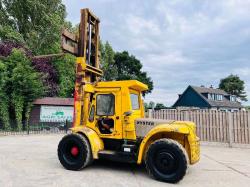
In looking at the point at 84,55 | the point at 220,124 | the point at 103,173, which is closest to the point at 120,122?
the point at 103,173

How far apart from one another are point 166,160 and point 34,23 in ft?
83.4

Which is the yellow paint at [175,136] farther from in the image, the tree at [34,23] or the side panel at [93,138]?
the tree at [34,23]

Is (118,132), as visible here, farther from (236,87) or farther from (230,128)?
(236,87)

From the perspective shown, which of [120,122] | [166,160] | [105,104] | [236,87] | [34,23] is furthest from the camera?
[236,87]

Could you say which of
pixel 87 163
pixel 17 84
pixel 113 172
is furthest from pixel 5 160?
pixel 17 84

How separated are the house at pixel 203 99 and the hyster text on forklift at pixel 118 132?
31.9 metres

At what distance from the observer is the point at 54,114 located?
784 inches

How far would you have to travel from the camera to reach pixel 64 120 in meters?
20.0

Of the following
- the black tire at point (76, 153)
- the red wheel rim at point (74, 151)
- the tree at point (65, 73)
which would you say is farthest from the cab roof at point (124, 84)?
the tree at point (65, 73)

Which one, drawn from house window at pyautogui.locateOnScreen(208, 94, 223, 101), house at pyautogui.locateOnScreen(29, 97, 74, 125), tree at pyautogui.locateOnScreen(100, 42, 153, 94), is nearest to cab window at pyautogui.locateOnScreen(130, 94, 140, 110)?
house at pyautogui.locateOnScreen(29, 97, 74, 125)

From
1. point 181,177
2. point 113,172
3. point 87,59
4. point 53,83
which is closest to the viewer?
point 181,177

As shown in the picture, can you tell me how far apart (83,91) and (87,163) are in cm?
195

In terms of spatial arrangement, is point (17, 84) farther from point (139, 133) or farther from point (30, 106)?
point (139, 133)

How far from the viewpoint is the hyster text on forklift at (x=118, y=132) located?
5.85 meters
